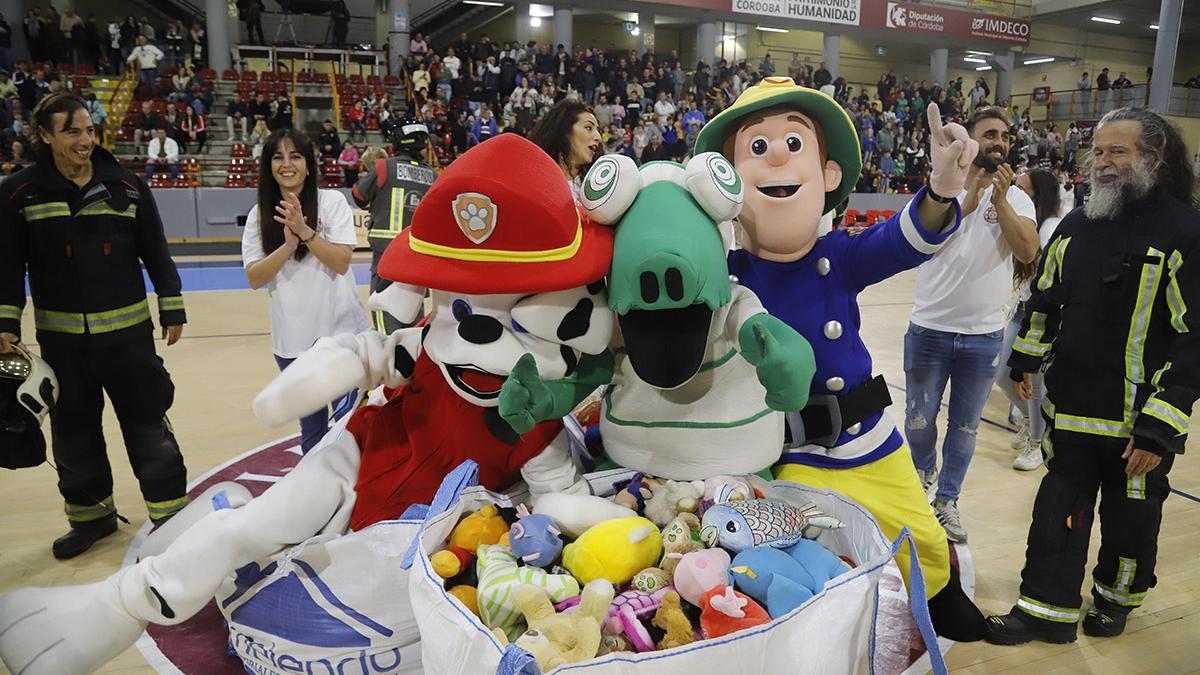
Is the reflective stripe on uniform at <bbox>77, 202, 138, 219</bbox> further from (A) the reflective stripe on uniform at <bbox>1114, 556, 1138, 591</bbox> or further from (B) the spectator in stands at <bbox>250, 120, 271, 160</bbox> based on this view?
(B) the spectator in stands at <bbox>250, 120, 271, 160</bbox>

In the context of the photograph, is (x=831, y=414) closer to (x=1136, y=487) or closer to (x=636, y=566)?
(x=636, y=566)

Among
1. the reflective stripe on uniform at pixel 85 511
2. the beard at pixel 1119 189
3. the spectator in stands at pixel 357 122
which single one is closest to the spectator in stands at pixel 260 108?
the spectator in stands at pixel 357 122

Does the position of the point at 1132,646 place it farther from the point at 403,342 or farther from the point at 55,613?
the point at 55,613

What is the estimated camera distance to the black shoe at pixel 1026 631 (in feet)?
7.78

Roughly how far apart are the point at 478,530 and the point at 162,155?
1242cm

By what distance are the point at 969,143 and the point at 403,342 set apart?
124cm

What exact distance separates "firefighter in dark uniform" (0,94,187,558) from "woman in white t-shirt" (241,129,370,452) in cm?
36

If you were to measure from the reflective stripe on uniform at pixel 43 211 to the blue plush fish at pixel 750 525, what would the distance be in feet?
7.70

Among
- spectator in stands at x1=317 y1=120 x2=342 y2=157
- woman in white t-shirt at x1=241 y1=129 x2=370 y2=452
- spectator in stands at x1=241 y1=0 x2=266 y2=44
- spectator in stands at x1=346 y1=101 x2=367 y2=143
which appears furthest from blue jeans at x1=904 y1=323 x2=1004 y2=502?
spectator in stands at x1=241 y1=0 x2=266 y2=44

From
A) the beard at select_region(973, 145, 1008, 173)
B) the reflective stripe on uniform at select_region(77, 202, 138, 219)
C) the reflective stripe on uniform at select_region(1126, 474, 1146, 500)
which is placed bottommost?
the reflective stripe on uniform at select_region(1126, 474, 1146, 500)

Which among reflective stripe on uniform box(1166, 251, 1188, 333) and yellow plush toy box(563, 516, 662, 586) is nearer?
yellow plush toy box(563, 516, 662, 586)

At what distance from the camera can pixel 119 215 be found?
271cm

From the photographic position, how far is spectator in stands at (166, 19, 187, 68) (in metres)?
15.2

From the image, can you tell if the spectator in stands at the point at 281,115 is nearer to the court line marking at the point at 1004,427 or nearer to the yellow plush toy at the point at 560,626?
the court line marking at the point at 1004,427
